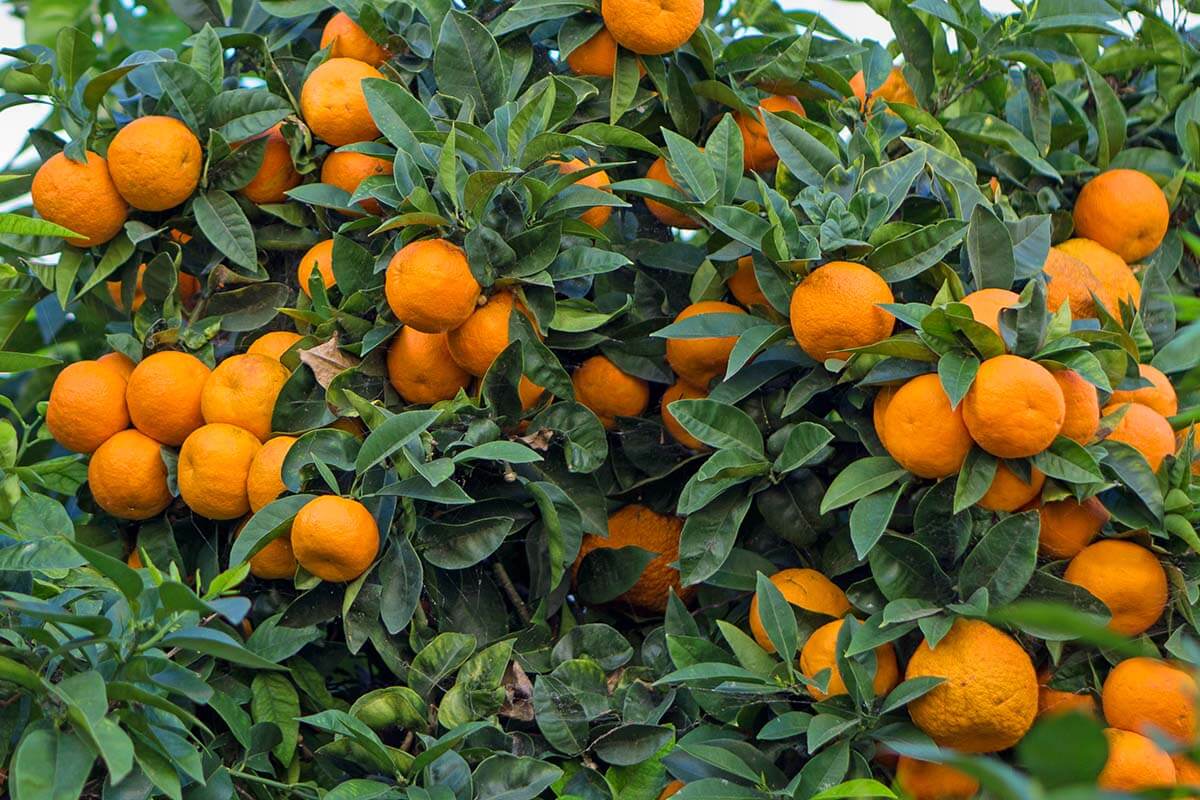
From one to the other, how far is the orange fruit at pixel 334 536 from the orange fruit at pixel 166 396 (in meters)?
0.29

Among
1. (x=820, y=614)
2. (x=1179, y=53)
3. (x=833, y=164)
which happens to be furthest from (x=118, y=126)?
(x=1179, y=53)

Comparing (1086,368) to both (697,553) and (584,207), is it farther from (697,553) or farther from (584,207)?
(584,207)

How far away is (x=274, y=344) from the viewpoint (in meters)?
1.66

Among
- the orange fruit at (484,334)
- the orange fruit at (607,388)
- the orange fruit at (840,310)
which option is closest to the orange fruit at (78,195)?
the orange fruit at (484,334)

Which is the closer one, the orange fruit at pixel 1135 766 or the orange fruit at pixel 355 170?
the orange fruit at pixel 1135 766

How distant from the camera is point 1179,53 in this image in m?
1.91

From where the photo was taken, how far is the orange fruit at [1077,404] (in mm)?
1390

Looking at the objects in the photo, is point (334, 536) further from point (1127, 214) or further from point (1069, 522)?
point (1127, 214)

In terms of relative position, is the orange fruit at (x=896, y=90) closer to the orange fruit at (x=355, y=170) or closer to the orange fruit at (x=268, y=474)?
the orange fruit at (x=355, y=170)

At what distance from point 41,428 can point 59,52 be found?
508 mm

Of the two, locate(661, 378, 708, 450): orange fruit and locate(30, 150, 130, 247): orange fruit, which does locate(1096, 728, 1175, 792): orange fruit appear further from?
locate(30, 150, 130, 247): orange fruit

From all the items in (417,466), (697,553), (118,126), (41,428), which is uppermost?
(118,126)

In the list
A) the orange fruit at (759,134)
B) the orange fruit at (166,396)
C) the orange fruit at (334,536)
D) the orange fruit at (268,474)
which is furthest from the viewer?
the orange fruit at (759,134)

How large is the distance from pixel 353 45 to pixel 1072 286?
38.2 inches
